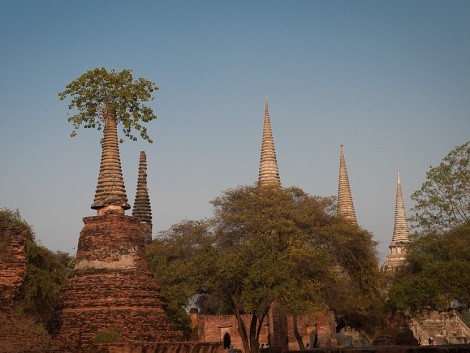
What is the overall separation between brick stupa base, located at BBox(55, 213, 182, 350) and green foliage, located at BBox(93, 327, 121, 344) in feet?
0.13

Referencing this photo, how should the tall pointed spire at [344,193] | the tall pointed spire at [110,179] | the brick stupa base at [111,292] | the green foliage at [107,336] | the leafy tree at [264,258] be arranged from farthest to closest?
1. the tall pointed spire at [344,193]
2. the leafy tree at [264,258]
3. the tall pointed spire at [110,179]
4. the brick stupa base at [111,292]
5. the green foliage at [107,336]

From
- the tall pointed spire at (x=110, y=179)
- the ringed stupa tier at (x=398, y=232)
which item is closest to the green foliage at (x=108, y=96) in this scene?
the tall pointed spire at (x=110, y=179)

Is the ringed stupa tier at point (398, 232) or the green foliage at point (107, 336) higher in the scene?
the ringed stupa tier at point (398, 232)

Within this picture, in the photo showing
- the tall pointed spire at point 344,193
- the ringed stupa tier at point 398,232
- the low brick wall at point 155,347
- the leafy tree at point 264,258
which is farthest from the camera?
the ringed stupa tier at point 398,232

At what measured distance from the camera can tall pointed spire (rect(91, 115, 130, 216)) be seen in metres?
27.1

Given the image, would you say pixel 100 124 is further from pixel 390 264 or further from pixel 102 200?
pixel 390 264

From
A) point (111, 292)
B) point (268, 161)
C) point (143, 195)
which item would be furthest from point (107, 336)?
point (268, 161)

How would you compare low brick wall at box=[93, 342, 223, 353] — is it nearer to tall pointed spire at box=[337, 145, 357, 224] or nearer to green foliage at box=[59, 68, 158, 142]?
green foliage at box=[59, 68, 158, 142]

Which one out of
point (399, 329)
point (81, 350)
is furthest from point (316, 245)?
point (81, 350)

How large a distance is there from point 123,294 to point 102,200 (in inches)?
154

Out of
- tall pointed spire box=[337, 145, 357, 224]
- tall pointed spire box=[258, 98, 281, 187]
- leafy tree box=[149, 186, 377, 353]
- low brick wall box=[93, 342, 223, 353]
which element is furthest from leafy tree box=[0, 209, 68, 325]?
tall pointed spire box=[337, 145, 357, 224]

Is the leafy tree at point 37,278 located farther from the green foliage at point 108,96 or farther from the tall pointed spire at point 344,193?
the tall pointed spire at point 344,193

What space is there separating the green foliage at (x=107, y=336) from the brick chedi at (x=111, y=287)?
0.05m

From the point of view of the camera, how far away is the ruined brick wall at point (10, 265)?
63.2 feet
